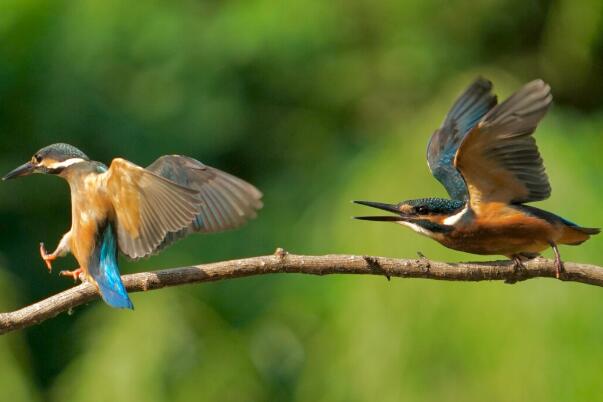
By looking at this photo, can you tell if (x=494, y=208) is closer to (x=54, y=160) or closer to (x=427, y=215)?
(x=427, y=215)

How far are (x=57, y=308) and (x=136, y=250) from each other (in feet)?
1.01

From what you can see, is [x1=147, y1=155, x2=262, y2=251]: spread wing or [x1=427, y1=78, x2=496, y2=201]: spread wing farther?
[x1=427, y1=78, x2=496, y2=201]: spread wing

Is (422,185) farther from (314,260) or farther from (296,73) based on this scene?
(314,260)

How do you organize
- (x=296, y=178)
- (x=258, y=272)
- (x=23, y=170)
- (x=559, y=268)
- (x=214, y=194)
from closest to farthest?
(x=258, y=272) < (x=559, y=268) < (x=23, y=170) < (x=214, y=194) < (x=296, y=178)

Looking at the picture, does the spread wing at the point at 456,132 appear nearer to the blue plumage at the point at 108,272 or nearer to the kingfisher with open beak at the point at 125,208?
the kingfisher with open beak at the point at 125,208

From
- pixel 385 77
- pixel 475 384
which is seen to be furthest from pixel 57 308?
pixel 385 77

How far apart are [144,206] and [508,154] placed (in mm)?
758

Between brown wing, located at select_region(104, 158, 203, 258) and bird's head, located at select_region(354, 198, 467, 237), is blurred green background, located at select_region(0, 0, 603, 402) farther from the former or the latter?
brown wing, located at select_region(104, 158, 203, 258)

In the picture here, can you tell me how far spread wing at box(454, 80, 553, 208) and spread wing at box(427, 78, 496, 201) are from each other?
212mm

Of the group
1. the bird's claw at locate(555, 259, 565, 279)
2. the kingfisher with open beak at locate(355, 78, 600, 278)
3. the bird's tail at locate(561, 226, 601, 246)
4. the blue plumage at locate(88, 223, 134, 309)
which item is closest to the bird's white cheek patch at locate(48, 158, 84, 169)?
the blue plumage at locate(88, 223, 134, 309)

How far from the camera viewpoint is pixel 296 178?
15.8ft

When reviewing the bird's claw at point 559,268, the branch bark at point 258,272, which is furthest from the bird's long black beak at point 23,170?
the bird's claw at point 559,268

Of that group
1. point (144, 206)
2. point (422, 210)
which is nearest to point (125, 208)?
point (144, 206)

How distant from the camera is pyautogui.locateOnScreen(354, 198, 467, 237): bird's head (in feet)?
8.23
